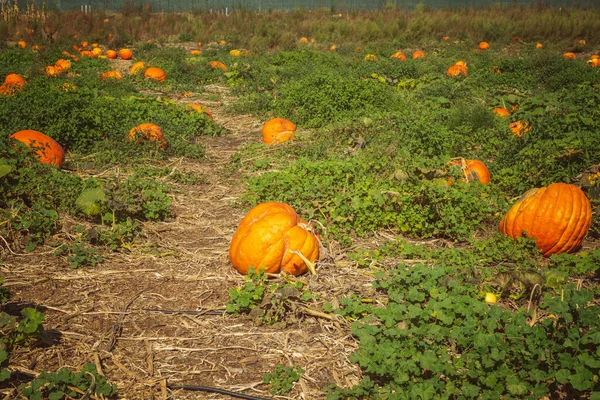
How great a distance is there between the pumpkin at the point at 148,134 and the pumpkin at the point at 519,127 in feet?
15.3

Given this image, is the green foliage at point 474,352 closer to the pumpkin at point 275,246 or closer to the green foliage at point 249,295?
the green foliage at point 249,295

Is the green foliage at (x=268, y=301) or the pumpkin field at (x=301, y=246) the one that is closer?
the pumpkin field at (x=301, y=246)

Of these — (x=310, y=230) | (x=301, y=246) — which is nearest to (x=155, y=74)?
(x=310, y=230)

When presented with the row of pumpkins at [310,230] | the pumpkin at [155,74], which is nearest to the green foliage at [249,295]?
the row of pumpkins at [310,230]

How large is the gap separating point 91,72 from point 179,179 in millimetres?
6995

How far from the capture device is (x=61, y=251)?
14.3ft

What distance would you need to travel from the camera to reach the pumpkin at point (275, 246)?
4051 mm

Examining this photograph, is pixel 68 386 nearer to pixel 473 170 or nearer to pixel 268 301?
pixel 268 301

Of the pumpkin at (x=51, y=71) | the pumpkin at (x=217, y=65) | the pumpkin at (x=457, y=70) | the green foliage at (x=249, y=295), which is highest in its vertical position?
the pumpkin at (x=457, y=70)

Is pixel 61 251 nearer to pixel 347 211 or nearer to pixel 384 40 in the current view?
pixel 347 211

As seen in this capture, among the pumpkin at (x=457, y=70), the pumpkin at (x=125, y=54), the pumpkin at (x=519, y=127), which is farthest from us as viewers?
the pumpkin at (x=125, y=54)

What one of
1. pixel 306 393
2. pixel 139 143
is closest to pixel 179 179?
pixel 139 143

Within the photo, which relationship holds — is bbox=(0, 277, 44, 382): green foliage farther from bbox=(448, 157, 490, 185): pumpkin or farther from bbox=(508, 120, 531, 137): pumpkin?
bbox=(508, 120, 531, 137): pumpkin

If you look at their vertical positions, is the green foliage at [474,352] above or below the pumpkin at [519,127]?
below
